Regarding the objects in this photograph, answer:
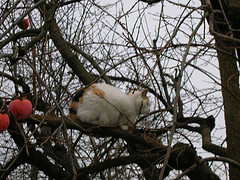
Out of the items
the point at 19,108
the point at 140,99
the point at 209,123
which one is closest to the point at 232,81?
the point at 209,123

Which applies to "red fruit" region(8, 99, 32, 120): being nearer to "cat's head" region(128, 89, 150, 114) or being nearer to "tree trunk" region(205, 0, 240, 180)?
"cat's head" region(128, 89, 150, 114)

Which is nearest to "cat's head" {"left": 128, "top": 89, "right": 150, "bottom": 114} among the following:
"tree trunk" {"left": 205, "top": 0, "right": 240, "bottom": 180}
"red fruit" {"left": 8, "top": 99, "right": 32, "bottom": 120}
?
"tree trunk" {"left": 205, "top": 0, "right": 240, "bottom": 180}

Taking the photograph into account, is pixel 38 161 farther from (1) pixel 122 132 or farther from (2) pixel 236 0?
(2) pixel 236 0

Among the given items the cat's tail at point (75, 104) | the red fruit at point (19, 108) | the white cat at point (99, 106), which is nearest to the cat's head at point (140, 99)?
the white cat at point (99, 106)

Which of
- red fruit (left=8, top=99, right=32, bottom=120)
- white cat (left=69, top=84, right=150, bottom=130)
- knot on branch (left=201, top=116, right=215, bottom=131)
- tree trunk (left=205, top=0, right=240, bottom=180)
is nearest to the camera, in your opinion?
red fruit (left=8, top=99, right=32, bottom=120)

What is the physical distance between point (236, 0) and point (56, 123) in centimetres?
206

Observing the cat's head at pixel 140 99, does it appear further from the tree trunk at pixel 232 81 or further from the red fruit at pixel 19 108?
the red fruit at pixel 19 108

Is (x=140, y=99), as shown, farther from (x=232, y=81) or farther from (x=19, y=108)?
(x=19, y=108)

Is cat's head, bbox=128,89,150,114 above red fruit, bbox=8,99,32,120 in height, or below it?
above

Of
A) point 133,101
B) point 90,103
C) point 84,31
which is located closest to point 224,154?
point 133,101

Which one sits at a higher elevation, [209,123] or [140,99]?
[140,99]

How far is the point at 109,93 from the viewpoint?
3.27m

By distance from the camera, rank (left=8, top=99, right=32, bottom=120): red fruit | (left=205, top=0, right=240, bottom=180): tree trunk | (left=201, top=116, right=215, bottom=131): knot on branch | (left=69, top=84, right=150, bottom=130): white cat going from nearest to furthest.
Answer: (left=8, top=99, right=32, bottom=120): red fruit < (left=205, top=0, right=240, bottom=180): tree trunk < (left=69, top=84, right=150, bottom=130): white cat < (left=201, top=116, right=215, bottom=131): knot on branch

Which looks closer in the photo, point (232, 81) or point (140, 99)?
point (232, 81)
